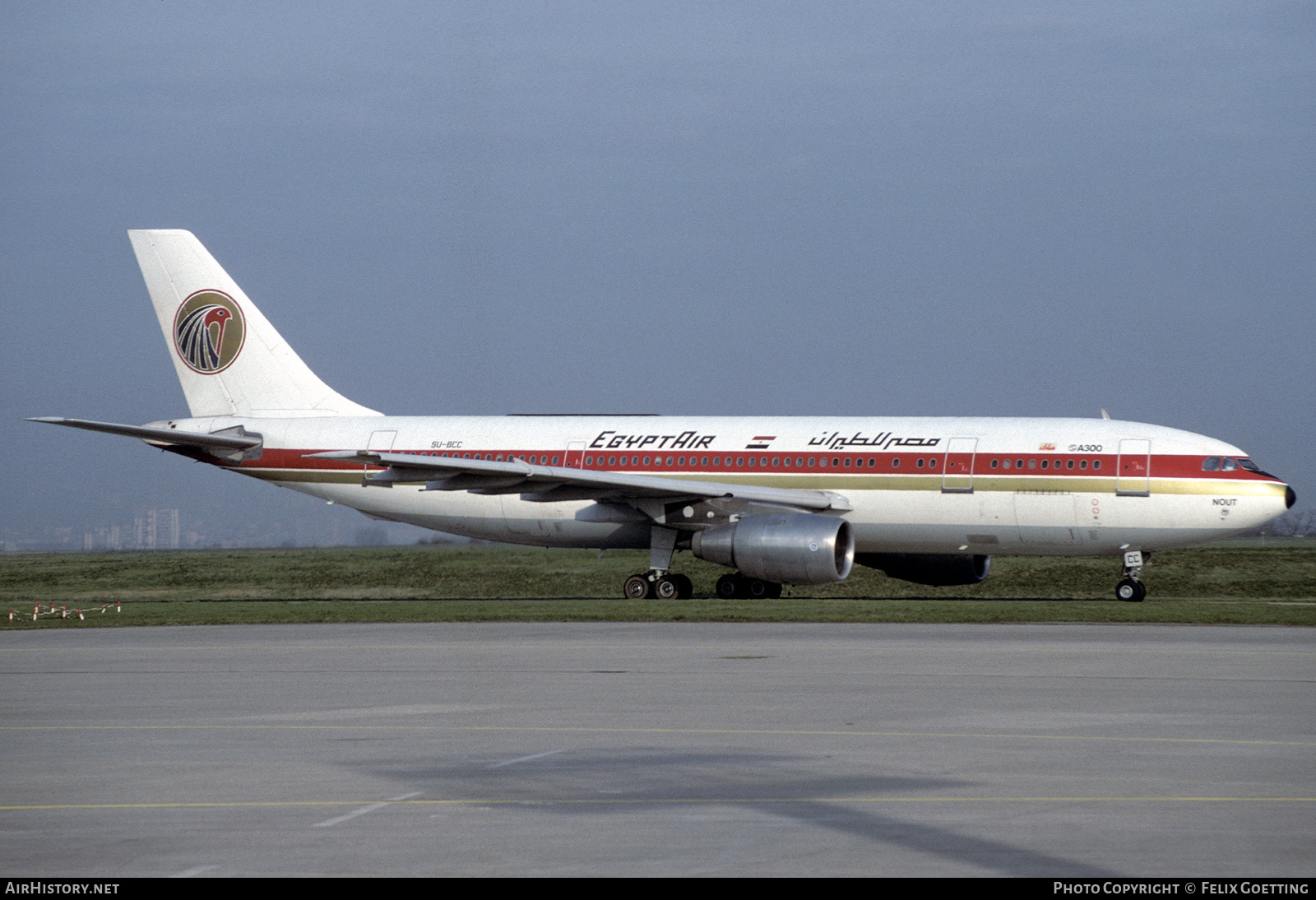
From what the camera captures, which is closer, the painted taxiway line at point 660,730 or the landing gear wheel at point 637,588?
the painted taxiway line at point 660,730

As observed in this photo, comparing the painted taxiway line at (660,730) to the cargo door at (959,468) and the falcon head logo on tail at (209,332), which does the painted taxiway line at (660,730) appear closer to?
the cargo door at (959,468)

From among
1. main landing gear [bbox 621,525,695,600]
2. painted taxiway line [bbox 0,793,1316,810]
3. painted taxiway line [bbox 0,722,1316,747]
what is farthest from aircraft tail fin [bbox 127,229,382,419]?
painted taxiway line [bbox 0,793,1316,810]

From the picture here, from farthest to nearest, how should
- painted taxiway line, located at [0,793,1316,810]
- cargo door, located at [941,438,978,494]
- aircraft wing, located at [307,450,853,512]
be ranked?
aircraft wing, located at [307,450,853,512]
cargo door, located at [941,438,978,494]
painted taxiway line, located at [0,793,1316,810]

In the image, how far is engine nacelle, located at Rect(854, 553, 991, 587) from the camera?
34.8 meters

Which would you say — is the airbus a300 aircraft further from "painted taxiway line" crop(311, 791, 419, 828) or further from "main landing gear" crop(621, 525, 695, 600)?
"painted taxiway line" crop(311, 791, 419, 828)

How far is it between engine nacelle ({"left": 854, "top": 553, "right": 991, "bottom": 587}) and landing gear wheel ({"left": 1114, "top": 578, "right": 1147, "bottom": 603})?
4416 mm

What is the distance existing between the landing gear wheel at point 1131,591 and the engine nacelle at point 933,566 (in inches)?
174

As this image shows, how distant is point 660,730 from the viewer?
1189cm

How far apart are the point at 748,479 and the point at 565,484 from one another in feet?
13.1

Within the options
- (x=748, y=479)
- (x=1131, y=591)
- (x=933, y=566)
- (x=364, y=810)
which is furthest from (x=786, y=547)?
(x=364, y=810)

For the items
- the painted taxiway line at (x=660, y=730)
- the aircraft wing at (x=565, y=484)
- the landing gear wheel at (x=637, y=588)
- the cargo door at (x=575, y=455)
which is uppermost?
the cargo door at (x=575, y=455)

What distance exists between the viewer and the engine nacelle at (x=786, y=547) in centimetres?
2906

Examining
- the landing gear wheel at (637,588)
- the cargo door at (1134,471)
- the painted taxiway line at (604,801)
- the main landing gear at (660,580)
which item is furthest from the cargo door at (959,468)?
the painted taxiway line at (604,801)

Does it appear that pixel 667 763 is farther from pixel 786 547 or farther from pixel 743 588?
pixel 743 588
